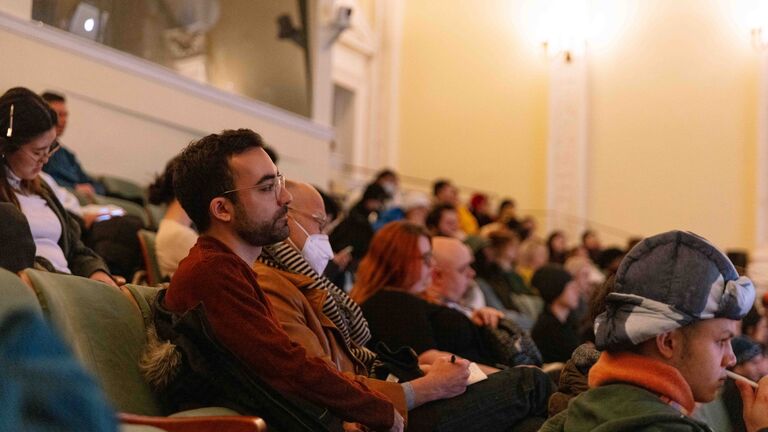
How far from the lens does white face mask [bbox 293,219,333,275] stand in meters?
2.82

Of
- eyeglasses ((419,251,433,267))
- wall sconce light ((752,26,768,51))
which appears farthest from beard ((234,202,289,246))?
wall sconce light ((752,26,768,51))

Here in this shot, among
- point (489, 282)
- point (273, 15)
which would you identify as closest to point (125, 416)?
point (489, 282)

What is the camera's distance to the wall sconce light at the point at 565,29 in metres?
12.4

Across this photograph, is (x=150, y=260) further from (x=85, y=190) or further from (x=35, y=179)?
(x=85, y=190)

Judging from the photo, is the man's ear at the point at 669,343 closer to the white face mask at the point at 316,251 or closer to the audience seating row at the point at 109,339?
the audience seating row at the point at 109,339

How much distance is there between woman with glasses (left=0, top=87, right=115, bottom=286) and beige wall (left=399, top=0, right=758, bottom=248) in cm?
944

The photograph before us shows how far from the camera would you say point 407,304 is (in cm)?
336

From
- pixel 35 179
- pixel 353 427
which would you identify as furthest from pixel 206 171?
pixel 35 179

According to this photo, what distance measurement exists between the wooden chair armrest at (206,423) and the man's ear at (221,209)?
581mm

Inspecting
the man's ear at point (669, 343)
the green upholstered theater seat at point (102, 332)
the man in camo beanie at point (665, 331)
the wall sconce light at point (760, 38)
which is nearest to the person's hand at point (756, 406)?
the man in camo beanie at point (665, 331)

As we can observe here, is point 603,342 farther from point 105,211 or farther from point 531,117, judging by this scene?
point 531,117

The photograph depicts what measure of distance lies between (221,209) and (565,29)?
1080cm

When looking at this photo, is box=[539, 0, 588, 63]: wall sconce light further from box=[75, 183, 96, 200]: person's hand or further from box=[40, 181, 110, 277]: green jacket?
box=[40, 181, 110, 277]: green jacket

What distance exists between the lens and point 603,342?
1.66 meters
